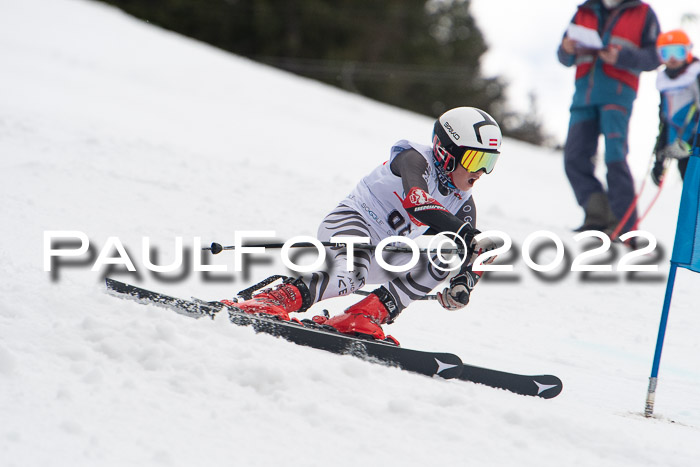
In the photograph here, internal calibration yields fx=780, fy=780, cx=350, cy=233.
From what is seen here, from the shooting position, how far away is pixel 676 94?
25.8ft

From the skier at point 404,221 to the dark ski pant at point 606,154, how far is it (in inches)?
145

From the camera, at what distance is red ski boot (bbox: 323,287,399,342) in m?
3.98

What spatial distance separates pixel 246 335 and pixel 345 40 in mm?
30720

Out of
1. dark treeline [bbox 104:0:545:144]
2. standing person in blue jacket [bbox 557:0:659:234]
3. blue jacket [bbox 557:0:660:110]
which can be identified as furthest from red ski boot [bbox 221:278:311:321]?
dark treeline [bbox 104:0:545:144]

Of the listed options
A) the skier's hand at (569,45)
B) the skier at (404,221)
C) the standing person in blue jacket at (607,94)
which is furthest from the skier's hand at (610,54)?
the skier at (404,221)

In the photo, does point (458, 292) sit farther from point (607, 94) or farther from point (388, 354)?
point (607, 94)

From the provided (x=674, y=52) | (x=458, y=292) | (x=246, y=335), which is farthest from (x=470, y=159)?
(x=674, y=52)

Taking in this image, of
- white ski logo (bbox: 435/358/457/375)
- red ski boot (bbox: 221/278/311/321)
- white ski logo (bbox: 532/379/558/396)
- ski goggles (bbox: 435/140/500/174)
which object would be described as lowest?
white ski logo (bbox: 532/379/558/396)

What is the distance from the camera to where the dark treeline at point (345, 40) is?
3092cm

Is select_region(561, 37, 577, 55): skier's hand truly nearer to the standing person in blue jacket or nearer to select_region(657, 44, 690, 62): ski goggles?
the standing person in blue jacket

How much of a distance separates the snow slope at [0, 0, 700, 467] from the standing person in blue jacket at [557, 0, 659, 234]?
0.70 meters

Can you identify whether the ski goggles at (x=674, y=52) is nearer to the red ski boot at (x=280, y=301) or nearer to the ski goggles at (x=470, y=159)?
the ski goggles at (x=470, y=159)

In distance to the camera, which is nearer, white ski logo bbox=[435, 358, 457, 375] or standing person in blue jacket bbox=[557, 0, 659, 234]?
white ski logo bbox=[435, 358, 457, 375]

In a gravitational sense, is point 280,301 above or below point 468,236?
below
